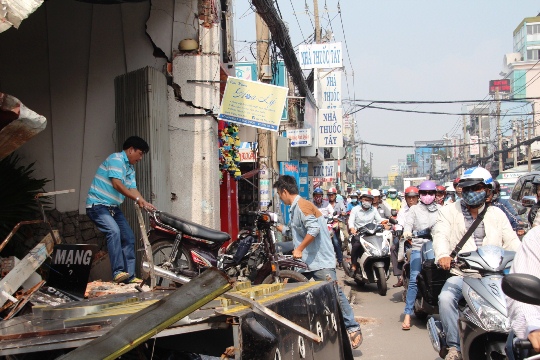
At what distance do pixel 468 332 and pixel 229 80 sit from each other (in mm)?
6423

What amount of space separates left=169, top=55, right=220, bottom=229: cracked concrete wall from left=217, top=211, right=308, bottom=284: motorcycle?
1.10m

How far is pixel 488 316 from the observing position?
160 inches

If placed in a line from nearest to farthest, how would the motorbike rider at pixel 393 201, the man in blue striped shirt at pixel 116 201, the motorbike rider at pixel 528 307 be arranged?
the motorbike rider at pixel 528 307 → the man in blue striped shirt at pixel 116 201 → the motorbike rider at pixel 393 201

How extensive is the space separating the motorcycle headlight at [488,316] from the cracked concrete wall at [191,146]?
559cm

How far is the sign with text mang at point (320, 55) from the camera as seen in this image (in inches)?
938

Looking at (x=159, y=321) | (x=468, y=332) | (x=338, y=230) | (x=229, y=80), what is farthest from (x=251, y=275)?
(x=338, y=230)

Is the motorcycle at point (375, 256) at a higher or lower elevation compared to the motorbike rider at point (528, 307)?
lower

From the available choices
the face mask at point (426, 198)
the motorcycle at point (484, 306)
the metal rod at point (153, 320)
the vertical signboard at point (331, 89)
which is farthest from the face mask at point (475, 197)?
the vertical signboard at point (331, 89)

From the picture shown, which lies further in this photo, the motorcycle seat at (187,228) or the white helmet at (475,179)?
the motorcycle seat at (187,228)

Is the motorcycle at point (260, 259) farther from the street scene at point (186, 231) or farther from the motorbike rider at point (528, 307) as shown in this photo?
the motorbike rider at point (528, 307)

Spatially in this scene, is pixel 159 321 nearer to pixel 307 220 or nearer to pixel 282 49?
pixel 307 220

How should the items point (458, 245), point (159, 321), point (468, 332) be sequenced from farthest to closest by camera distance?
1. point (458, 245)
2. point (468, 332)
3. point (159, 321)

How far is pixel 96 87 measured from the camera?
29.8ft

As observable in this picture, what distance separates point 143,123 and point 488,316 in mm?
5611
